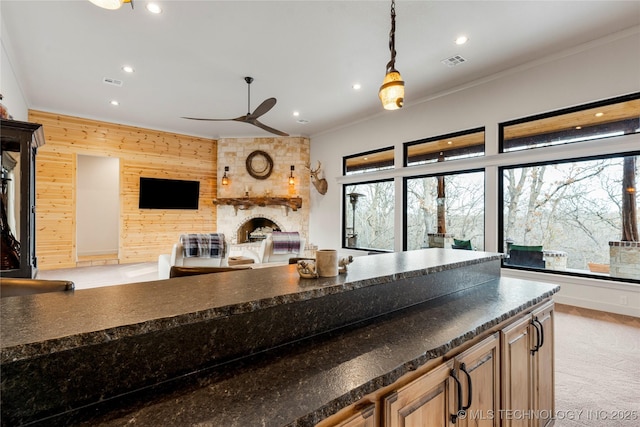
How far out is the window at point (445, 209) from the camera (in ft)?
17.8

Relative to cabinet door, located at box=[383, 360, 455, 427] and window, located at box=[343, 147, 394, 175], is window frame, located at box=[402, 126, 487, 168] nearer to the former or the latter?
window, located at box=[343, 147, 394, 175]

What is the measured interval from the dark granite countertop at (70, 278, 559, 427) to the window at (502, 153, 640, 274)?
3.88m

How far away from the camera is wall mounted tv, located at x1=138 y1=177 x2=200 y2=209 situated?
305 inches

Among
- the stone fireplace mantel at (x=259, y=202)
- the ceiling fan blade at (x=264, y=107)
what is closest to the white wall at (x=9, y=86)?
the ceiling fan blade at (x=264, y=107)

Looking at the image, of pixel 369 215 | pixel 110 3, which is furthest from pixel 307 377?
pixel 369 215

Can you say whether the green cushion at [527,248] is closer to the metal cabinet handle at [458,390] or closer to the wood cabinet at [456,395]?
the wood cabinet at [456,395]

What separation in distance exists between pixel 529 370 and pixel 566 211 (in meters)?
3.80

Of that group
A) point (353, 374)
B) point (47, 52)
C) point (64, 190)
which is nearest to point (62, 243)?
point (64, 190)

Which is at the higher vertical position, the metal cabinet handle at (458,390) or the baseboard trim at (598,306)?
the metal cabinet handle at (458,390)

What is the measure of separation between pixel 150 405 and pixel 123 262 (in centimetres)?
795

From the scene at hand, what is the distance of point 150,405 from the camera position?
80cm

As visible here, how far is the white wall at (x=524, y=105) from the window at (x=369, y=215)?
316 millimetres

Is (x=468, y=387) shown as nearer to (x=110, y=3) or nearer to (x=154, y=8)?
(x=110, y=3)

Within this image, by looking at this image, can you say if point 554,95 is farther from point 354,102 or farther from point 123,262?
point 123,262
